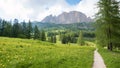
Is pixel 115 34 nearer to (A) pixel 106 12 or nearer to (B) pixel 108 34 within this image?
(B) pixel 108 34

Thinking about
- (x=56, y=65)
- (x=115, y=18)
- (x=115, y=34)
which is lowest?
(x=56, y=65)

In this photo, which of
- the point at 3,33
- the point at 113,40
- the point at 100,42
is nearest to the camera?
the point at 113,40

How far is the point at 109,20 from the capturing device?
55.5 metres

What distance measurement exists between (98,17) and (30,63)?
42070 millimetres

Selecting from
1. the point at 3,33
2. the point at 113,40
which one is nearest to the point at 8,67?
the point at 113,40

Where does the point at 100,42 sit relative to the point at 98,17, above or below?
below

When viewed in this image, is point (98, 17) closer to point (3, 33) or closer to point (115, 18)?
point (115, 18)

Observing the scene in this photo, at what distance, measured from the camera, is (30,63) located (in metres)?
18.8

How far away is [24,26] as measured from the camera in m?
150

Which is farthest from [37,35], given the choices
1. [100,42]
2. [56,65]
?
[56,65]

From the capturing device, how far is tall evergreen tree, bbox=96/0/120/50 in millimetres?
55875

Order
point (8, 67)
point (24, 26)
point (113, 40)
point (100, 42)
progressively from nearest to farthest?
point (8, 67) < point (113, 40) < point (100, 42) < point (24, 26)

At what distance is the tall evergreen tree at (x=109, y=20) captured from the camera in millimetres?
A: 55875

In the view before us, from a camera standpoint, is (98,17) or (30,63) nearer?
(30,63)
